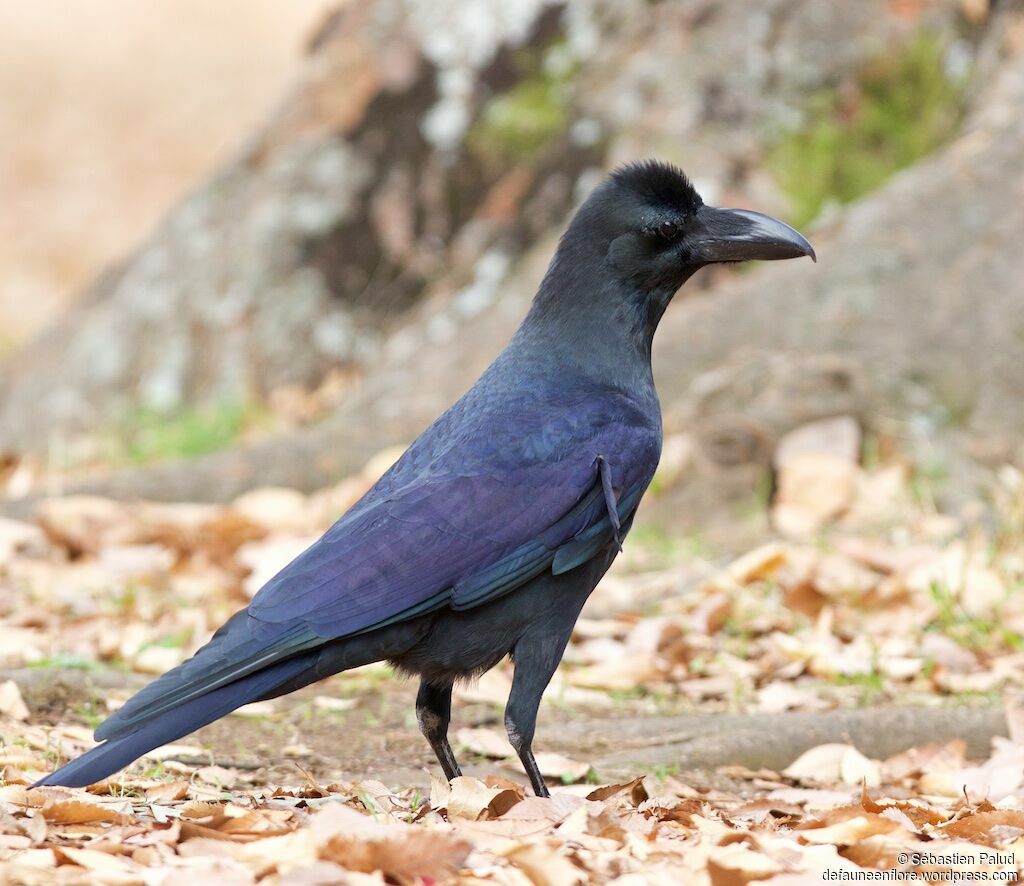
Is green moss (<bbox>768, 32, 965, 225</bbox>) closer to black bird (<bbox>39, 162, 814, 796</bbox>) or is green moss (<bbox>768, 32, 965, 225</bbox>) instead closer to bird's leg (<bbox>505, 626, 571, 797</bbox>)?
black bird (<bbox>39, 162, 814, 796</bbox>)

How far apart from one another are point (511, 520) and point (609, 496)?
8.8 inches

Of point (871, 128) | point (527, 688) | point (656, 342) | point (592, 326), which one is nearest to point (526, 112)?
point (871, 128)

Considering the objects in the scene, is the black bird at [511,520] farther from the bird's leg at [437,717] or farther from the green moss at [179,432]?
the green moss at [179,432]

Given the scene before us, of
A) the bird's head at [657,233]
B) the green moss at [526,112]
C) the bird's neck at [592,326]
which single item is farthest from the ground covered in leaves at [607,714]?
the green moss at [526,112]

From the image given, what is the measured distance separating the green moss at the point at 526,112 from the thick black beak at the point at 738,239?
4.49 metres

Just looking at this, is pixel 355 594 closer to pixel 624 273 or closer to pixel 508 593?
pixel 508 593

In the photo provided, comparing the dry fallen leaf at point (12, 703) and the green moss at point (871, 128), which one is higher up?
the green moss at point (871, 128)

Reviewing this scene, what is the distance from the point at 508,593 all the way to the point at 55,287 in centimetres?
1518

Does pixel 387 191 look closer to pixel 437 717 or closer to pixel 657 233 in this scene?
pixel 657 233

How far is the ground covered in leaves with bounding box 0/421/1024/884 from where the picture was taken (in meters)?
2.14

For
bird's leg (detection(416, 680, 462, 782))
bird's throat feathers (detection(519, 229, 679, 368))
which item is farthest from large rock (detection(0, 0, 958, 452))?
bird's leg (detection(416, 680, 462, 782))

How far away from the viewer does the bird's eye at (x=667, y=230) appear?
3.30 m

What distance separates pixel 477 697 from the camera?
393 centimetres

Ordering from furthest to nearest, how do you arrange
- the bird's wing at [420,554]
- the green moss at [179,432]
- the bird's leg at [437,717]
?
the green moss at [179,432]
the bird's leg at [437,717]
the bird's wing at [420,554]
